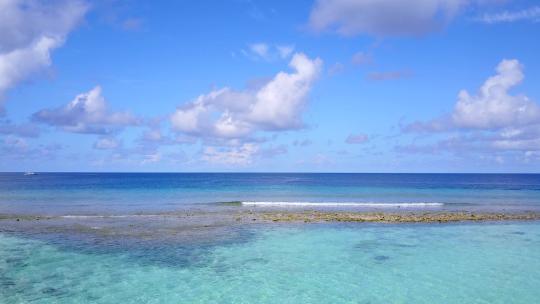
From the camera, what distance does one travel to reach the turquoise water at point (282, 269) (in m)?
18.9

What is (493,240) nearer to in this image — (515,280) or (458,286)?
(515,280)

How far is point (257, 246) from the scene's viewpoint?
29.1 m

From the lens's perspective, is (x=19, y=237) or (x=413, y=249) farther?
(x=19, y=237)

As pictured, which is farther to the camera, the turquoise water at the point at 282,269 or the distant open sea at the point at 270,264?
the distant open sea at the point at 270,264

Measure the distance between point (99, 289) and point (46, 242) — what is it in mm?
13199

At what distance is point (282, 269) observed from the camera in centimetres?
2322

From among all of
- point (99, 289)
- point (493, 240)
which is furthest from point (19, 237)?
point (493, 240)

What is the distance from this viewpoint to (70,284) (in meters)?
20.2

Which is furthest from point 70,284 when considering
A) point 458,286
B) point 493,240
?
point 493,240

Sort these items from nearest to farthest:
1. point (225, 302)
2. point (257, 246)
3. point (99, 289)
A: point (225, 302) < point (99, 289) < point (257, 246)

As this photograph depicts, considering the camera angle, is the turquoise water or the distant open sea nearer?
the turquoise water

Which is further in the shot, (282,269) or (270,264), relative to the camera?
(270,264)

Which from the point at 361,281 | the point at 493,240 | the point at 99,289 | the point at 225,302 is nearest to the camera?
the point at 225,302

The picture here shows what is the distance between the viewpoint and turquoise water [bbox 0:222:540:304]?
1886 cm
